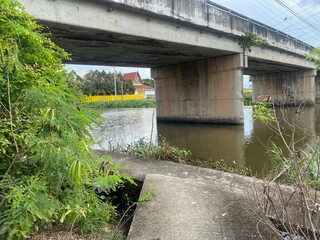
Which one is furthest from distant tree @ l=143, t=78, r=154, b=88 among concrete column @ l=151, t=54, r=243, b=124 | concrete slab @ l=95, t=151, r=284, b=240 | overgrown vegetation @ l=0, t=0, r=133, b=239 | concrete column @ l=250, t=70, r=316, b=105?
overgrown vegetation @ l=0, t=0, r=133, b=239

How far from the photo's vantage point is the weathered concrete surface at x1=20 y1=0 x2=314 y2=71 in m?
6.87

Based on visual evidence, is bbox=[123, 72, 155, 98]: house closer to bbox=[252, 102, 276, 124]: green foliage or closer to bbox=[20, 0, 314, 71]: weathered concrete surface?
bbox=[20, 0, 314, 71]: weathered concrete surface

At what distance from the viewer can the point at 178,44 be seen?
404 inches

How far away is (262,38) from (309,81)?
14954 mm

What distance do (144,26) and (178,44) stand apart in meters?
2.11

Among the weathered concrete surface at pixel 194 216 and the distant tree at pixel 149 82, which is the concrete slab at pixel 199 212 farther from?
the distant tree at pixel 149 82

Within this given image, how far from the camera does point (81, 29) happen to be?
7.41 metres

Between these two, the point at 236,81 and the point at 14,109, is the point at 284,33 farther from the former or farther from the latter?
the point at 14,109

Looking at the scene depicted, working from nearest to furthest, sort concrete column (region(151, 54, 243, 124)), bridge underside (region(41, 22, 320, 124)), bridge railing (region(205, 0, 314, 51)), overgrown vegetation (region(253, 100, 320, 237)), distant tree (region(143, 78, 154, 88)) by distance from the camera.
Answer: overgrown vegetation (region(253, 100, 320, 237)), bridge underside (region(41, 22, 320, 124)), bridge railing (region(205, 0, 314, 51)), concrete column (region(151, 54, 243, 124)), distant tree (region(143, 78, 154, 88))

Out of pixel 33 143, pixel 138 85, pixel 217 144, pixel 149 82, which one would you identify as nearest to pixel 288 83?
pixel 217 144

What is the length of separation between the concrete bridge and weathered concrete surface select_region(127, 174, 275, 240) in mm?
1378

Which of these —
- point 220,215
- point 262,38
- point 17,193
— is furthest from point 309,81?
point 17,193

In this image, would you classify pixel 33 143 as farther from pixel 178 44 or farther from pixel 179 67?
pixel 179 67

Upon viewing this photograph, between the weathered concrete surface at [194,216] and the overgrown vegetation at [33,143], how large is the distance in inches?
26.2
